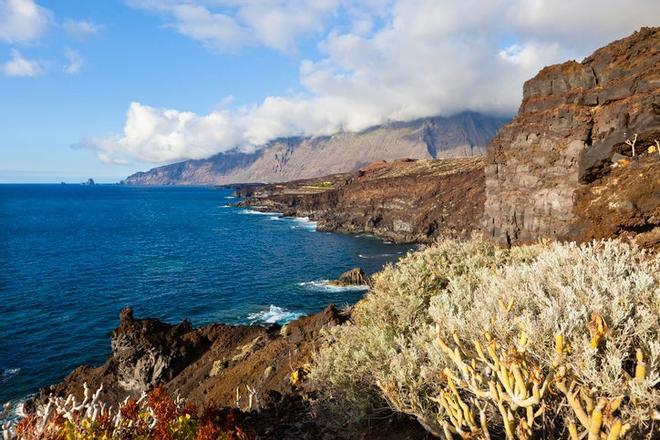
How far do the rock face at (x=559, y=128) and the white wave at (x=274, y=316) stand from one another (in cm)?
2316

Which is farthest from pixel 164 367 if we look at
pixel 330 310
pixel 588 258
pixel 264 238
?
pixel 264 238

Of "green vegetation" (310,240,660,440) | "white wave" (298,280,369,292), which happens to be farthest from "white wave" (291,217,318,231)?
"green vegetation" (310,240,660,440)

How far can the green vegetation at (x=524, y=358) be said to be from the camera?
175 inches

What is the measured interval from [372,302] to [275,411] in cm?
363

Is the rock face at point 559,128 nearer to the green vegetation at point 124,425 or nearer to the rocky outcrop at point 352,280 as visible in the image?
the rocky outcrop at point 352,280

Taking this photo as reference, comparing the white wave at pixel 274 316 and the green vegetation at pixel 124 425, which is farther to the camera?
the white wave at pixel 274 316

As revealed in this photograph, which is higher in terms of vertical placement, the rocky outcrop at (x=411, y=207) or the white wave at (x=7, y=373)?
the rocky outcrop at (x=411, y=207)

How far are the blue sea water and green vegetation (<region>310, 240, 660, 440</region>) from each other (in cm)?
2611

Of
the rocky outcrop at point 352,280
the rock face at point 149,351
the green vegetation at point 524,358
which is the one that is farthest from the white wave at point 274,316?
the green vegetation at point 524,358

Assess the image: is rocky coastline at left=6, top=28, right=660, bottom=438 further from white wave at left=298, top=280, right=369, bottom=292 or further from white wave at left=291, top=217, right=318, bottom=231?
white wave at left=291, top=217, right=318, bottom=231

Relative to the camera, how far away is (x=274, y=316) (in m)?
37.2

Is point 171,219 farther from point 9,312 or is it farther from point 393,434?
point 393,434

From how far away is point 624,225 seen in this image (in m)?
10.5

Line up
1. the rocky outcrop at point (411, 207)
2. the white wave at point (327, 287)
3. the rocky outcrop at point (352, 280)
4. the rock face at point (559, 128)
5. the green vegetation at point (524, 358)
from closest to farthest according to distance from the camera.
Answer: the green vegetation at point (524, 358) → the rock face at point (559, 128) → the white wave at point (327, 287) → the rocky outcrop at point (352, 280) → the rocky outcrop at point (411, 207)
